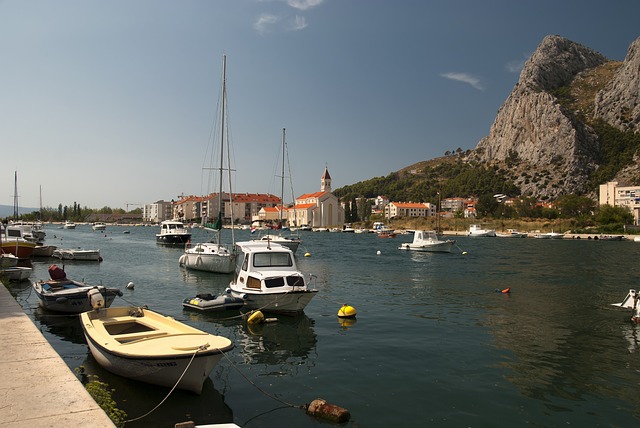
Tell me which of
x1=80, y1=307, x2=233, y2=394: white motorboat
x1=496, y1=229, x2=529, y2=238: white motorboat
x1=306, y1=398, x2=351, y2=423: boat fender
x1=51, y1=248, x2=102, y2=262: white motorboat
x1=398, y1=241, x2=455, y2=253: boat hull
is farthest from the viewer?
x1=496, y1=229, x2=529, y2=238: white motorboat

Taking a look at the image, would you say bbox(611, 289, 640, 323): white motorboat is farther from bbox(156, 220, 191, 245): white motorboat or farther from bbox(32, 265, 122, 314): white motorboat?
bbox(156, 220, 191, 245): white motorboat

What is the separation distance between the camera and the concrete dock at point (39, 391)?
21.1 ft

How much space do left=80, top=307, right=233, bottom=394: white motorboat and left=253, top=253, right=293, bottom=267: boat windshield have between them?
7.93m

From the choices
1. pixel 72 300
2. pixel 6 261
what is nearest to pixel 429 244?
pixel 6 261

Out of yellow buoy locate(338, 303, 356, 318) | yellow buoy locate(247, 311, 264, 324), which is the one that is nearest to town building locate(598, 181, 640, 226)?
yellow buoy locate(338, 303, 356, 318)

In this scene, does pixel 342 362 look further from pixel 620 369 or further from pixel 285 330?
pixel 620 369

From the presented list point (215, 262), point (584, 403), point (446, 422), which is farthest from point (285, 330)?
point (215, 262)

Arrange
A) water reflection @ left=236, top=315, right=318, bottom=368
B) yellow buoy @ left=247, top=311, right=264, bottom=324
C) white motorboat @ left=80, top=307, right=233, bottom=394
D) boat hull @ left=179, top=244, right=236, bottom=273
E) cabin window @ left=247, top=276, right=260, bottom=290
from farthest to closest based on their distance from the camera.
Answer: boat hull @ left=179, top=244, right=236, bottom=273 < cabin window @ left=247, top=276, right=260, bottom=290 < yellow buoy @ left=247, top=311, right=264, bottom=324 < water reflection @ left=236, top=315, right=318, bottom=368 < white motorboat @ left=80, top=307, right=233, bottom=394

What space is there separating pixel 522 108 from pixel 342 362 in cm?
20443

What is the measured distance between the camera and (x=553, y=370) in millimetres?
12977

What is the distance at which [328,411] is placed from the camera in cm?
945

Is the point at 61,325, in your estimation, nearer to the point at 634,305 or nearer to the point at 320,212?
the point at 634,305

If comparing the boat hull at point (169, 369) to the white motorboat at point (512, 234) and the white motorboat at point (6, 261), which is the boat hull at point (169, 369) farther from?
the white motorboat at point (512, 234)

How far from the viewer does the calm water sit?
9.91m
